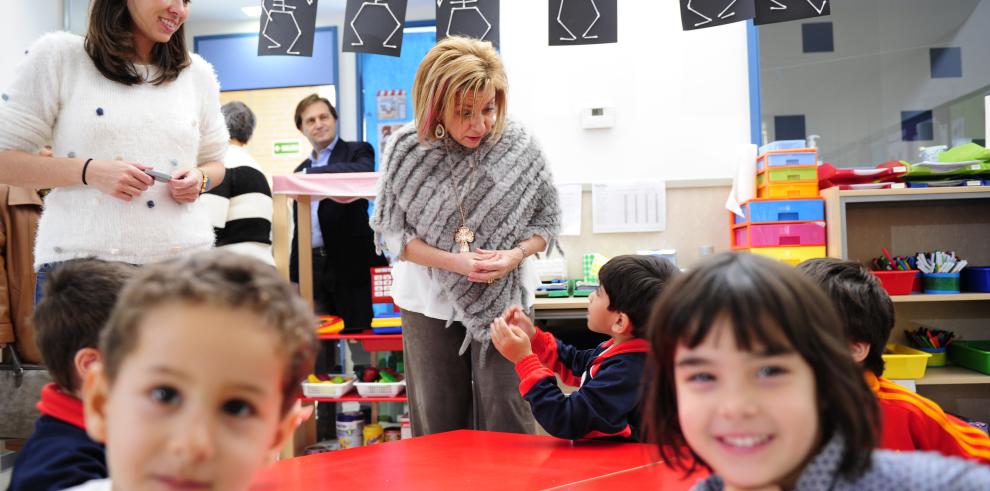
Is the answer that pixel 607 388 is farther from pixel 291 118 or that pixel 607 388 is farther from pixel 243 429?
pixel 291 118

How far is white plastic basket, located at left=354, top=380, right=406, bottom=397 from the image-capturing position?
2.96 m

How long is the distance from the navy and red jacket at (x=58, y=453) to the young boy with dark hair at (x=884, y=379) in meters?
1.06

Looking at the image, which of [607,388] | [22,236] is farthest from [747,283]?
[22,236]

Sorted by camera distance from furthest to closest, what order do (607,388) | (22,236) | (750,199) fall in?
(750,199), (22,236), (607,388)

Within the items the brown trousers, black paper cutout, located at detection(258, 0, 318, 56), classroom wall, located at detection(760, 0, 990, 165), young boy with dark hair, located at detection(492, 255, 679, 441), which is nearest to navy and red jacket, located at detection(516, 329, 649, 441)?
young boy with dark hair, located at detection(492, 255, 679, 441)

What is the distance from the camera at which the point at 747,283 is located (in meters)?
0.68

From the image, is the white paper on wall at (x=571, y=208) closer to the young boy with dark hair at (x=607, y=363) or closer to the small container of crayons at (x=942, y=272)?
the small container of crayons at (x=942, y=272)

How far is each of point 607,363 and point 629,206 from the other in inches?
73.3

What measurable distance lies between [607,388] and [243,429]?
985mm

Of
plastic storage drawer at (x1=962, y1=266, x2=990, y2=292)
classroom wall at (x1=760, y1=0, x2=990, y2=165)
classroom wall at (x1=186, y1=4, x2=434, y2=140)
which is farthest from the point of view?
classroom wall at (x1=186, y1=4, x2=434, y2=140)

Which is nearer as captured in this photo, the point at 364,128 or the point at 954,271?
the point at 954,271

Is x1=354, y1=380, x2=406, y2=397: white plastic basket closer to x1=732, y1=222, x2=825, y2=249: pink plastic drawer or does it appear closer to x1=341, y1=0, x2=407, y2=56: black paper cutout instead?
x1=341, y1=0, x2=407, y2=56: black paper cutout

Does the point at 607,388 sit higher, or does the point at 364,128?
the point at 364,128

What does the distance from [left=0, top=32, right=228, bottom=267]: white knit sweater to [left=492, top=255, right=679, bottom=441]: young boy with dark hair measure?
0.77 m
